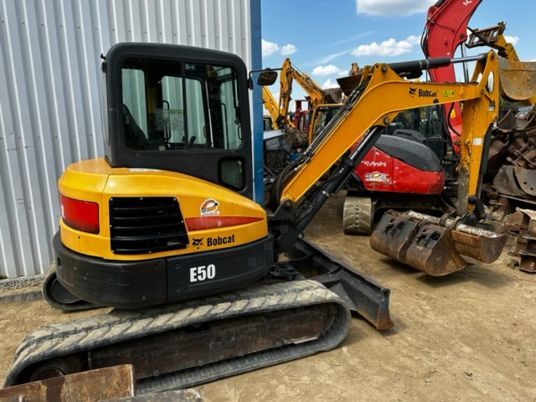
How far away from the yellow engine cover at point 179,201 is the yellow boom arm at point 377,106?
33.0 inches

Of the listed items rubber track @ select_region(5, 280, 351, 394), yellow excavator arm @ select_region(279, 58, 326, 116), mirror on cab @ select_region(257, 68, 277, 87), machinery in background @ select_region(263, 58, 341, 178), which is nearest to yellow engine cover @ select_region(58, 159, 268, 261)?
rubber track @ select_region(5, 280, 351, 394)

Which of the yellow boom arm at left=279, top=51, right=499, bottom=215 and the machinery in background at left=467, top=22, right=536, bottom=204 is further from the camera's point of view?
the machinery in background at left=467, top=22, right=536, bottom=204

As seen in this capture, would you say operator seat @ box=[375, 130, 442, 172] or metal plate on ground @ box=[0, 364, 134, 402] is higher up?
operator seat @ box=[375, 130, 442, 172]

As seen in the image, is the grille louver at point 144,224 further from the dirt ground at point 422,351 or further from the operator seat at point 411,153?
the operator seat at point 411,153

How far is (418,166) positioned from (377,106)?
8.00 ft

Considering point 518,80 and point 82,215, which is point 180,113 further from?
point 518,80

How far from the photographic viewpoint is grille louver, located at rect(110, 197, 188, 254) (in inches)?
97.4

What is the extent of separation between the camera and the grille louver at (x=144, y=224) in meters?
2.47

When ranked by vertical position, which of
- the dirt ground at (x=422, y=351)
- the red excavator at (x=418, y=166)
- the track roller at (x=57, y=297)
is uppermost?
the red excavator at (x=418, y=166)

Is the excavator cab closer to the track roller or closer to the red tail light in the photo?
the red tail light

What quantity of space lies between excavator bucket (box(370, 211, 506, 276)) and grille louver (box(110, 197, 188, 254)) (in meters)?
3.00

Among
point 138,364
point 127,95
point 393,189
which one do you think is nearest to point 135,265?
point 138,364

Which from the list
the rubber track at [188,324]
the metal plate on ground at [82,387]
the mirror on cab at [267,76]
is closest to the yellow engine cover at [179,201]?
the rubber track at [188,324]

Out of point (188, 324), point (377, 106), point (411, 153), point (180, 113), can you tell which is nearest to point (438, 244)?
point (377, 106)
